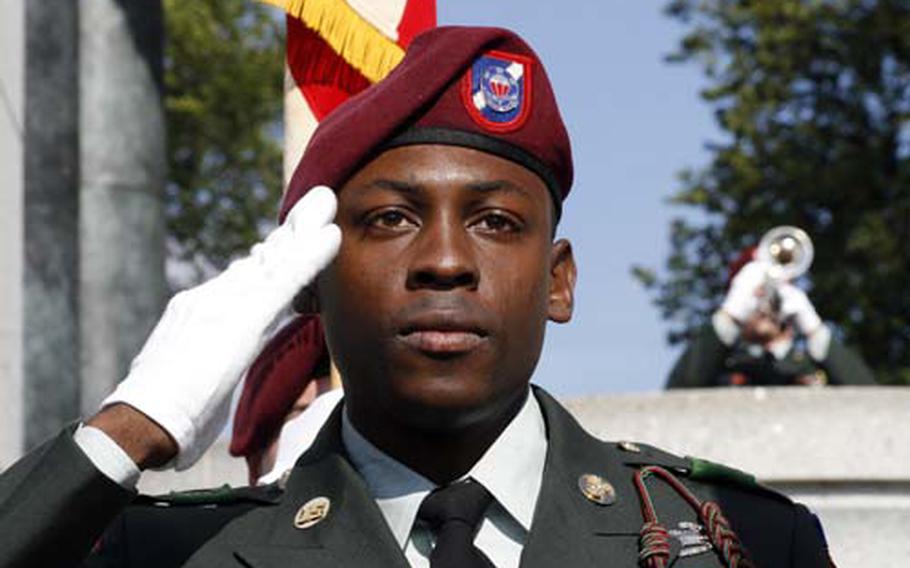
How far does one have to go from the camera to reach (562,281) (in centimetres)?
366

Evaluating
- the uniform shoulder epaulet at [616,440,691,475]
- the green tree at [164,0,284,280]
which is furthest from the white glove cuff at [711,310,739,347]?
the green tree at [164,0,284,280]

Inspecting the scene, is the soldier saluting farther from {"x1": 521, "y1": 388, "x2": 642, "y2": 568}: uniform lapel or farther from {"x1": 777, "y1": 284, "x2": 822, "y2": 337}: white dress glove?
{"x1": 777, "y1": 284, "x2": 822, "y2": 337}: white dress glove

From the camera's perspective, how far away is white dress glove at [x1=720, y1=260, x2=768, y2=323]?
533 inches

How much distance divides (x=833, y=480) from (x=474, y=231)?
191 inches

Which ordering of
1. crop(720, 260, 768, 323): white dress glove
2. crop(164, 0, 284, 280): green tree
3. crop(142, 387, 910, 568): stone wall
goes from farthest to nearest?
crop(164, 0, 284, 280): green tree → crop(720, 260, 768, 323): white dress glove → crop(142, 387, 910, 568): stone wall

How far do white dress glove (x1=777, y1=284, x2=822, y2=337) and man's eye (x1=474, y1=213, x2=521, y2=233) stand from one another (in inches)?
401

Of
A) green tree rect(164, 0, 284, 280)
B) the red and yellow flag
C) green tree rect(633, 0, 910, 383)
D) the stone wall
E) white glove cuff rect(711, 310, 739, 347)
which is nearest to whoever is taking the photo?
the red and yellow flag

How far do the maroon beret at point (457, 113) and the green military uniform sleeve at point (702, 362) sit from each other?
9023 millimetres

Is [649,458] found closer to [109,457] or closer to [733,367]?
[109,457]

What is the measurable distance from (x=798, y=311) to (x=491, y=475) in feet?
34.4

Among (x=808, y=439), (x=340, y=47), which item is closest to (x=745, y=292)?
(x=808, y=439)

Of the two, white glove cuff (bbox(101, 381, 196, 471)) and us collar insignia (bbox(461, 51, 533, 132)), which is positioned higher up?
us collar insignia (bbox(461, 51, 533, 132))

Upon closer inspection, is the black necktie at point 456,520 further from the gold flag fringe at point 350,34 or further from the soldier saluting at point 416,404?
the gold flag fringe at point 350,34

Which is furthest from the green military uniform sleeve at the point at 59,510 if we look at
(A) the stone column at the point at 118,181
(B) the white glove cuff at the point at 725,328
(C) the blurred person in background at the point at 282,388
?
(B) the white glove cuff at the point at 725,328
